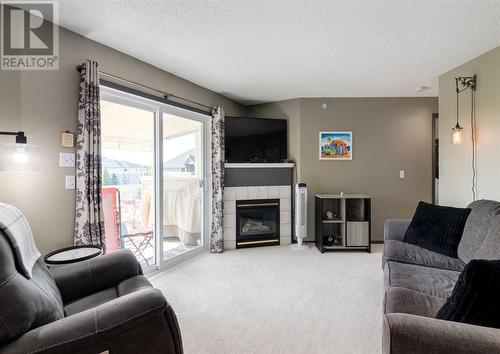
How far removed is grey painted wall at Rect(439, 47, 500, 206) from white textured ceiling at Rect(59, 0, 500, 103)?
183mm

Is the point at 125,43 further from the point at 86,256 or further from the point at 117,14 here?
the point at 86,256

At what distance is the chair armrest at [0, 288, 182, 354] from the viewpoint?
1018 millimetres

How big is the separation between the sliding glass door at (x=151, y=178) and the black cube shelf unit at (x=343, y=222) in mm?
1908

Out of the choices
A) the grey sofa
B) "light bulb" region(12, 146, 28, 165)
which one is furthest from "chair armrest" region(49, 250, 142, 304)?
the grey sofa

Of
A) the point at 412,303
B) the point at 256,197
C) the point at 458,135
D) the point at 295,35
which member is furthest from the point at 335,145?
the point at 412,303

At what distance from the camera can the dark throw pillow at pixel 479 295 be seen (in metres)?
1.06

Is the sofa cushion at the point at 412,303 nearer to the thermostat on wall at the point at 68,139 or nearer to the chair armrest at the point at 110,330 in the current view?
the chair armrest at the point at 110,330

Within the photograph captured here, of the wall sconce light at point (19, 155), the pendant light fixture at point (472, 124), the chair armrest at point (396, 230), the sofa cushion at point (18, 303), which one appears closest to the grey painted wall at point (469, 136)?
the pendant light fixture at point (472, 124)

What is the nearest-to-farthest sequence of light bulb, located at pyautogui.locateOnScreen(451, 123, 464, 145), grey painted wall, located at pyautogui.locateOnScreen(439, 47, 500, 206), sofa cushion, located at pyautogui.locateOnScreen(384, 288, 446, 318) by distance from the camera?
sofa cushion, located at pyautogui.locateOnScreen(384, 288, 446, 318) → grey painted wall, located at pyautogui.locateOnScreen(439, 47, 500, 206) → light bulb, located at pyautogui.locateOnScreen(451, 123, 464, 145)

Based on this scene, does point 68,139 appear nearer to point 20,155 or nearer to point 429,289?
point 20,155

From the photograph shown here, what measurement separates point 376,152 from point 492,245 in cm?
271

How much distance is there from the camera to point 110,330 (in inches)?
43.5

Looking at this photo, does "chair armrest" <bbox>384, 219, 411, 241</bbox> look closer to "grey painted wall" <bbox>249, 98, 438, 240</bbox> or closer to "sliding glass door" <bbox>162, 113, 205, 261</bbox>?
"grey painted wall" <bbox>249, 98, 438, 240</bbox>

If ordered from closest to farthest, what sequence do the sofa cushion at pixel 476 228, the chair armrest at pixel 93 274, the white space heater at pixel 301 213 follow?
the chair armrest at pixel 93 274
the sofa cushion at pixel 476 228
the white space heater at pixel 301 213
